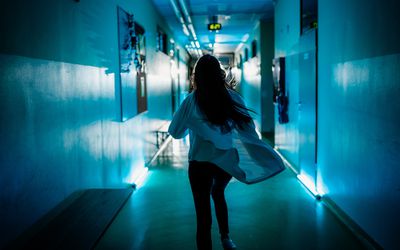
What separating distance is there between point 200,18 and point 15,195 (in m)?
8.21

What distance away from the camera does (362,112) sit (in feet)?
10.7

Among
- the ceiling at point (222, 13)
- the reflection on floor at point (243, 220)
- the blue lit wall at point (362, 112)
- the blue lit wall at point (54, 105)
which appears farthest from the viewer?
the ceiling at point (222, 13)

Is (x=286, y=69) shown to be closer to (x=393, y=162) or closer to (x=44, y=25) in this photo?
(x=393, y=162)

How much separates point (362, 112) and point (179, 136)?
1.56 m

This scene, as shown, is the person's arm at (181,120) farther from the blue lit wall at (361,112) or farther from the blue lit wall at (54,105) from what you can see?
the blue lit wall at (361,112)

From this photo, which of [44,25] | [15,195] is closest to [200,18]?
[44,25]

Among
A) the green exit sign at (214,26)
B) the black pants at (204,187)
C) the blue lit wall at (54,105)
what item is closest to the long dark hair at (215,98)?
the black pants at (204,187)

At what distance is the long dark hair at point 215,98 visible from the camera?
2.51 meters

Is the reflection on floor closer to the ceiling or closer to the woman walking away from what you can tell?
the woman walking away

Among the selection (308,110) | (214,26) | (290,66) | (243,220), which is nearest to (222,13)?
(214,26)

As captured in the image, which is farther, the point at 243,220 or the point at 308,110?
the point at 308,110

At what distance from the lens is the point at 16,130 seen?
2.17 metres

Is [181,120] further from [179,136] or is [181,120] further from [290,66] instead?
[290,66]

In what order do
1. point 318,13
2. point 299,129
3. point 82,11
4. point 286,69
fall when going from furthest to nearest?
point 286,69 < point 299,129 < point 318,13 < point 82,11
